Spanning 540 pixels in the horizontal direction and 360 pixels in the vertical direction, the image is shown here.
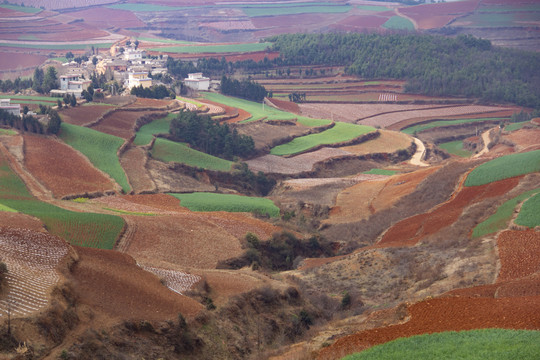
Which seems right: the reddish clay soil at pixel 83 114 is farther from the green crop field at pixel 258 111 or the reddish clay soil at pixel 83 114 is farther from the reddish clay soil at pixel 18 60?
the reddish clay soil at pixel 18 60

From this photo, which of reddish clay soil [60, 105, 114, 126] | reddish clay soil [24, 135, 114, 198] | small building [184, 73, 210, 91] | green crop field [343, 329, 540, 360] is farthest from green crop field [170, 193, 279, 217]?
small building [184, 73, 210, 91]

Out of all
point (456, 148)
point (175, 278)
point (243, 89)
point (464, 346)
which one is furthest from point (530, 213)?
point (243, 89)

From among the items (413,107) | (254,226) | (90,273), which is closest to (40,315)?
(90,273)

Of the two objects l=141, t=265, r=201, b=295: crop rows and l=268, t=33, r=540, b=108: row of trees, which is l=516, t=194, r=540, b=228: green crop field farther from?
l=268, t=33, r=540, b=108: row of trees

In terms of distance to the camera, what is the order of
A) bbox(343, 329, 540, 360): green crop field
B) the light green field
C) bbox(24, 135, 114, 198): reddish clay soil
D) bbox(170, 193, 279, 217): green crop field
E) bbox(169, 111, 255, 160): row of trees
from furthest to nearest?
the light green field → bbox(169, 111, 255, 160): row of trees → bbox(170, 193, 279, 217): green crop field → bbox(24, 135, 114, 198): reddish clay soil → bbox(343, 329, 540, 360): green crop field

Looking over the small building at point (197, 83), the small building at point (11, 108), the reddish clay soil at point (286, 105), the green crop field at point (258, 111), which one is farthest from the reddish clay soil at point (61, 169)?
the reddish clay soil at point (286, 105)

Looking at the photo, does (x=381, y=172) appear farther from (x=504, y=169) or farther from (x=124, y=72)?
(x=124, y=72)
